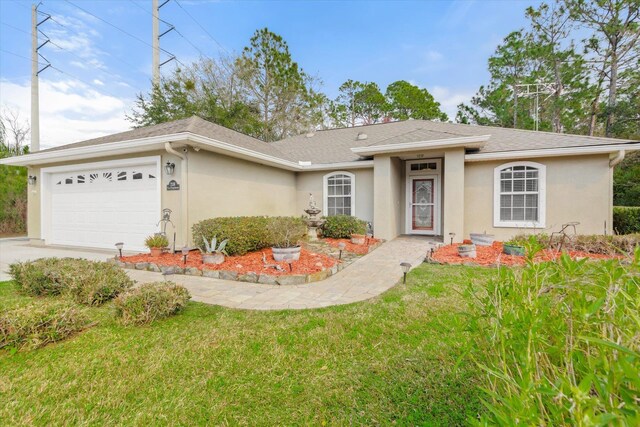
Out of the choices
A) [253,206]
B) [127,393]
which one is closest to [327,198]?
[253,206]

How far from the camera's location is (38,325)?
10.4ft

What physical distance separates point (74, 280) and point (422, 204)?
1044 cm

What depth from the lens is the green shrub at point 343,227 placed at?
9891 millimetres

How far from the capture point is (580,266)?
158cm

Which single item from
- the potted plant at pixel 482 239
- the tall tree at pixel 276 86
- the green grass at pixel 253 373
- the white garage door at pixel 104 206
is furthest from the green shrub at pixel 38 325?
the tall tree at pixel 276 86

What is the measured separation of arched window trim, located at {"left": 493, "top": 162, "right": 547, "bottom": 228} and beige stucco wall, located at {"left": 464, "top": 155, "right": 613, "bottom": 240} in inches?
4.1

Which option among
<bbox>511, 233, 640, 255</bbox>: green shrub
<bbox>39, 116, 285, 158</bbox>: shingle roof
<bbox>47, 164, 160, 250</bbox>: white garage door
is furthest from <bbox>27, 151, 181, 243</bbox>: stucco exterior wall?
<bbox>511, 233, 640, 255</bbox>: green shrub

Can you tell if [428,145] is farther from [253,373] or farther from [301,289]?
[253,373]

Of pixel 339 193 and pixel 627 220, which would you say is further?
pixel 339 193

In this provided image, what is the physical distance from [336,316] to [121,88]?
74.1 ft

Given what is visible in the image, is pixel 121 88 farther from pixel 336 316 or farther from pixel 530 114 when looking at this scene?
pixel 530 114

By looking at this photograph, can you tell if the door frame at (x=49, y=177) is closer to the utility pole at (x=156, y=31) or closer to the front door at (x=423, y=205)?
the front door at (x=423, y=205)

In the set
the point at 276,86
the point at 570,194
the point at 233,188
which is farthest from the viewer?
the point at 276,86

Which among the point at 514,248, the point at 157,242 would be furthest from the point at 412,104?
the point at 157,242
